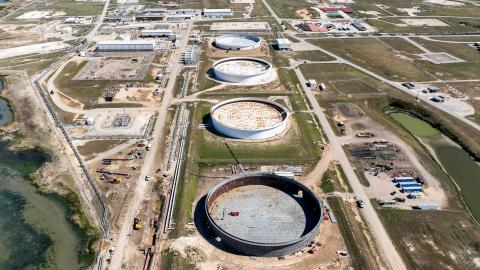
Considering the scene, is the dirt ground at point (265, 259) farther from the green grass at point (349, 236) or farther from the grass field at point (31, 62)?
the grass field at point (31, 62)

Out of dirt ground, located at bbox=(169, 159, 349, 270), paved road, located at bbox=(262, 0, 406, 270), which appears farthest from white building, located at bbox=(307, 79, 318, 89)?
dirt ground, located at bbox=(169, 159, 349, 270)

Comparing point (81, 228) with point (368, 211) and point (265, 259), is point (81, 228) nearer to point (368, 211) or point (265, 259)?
point (265, 259)

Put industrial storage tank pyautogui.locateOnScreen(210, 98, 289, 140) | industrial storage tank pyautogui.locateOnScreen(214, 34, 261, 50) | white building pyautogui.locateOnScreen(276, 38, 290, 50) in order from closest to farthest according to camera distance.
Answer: industrial storage tank pyautogui.locateOnScreen(210, 98, 289, 140)
industrial storage tank pyautogui.locateOnScreen(214, 34, 261, 50)
white building pyautogui.locateOnScreen(276, 38, 290, 50)

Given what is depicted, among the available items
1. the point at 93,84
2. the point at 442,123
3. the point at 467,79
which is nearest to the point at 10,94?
the point at 93,84

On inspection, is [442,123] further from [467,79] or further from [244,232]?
[244,232]

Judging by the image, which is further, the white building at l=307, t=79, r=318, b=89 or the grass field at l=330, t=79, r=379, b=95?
the white building at l=307, t=79, r=318, b=89

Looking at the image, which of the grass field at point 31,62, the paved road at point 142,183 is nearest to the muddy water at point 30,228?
the paved road at point 142,183

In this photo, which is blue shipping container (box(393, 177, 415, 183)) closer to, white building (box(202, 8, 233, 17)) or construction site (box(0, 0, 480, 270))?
construction site (box(0, 0, 480, 270))
